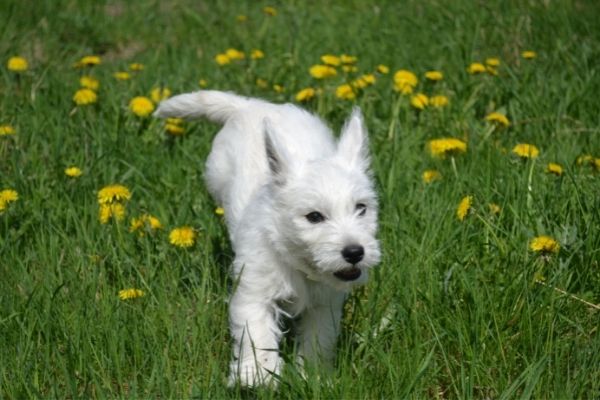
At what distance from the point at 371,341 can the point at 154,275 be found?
118 cm

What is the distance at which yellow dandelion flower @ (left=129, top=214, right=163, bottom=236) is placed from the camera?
449 centimetres

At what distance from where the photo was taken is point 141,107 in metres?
5.77

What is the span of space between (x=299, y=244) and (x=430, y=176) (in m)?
1.62

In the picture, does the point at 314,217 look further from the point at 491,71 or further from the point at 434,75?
the point at 491,71

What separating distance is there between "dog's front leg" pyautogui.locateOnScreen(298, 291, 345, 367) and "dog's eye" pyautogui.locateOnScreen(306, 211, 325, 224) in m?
0.41

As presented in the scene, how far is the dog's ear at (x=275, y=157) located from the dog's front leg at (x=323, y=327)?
1.79ft

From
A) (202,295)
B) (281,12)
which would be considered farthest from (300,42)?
(202,295)

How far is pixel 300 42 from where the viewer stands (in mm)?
7352

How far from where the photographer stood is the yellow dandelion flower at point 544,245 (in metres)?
3.91

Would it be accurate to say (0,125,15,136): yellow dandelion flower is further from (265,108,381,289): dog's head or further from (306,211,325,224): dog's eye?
(306,211,325,224): dog's eye

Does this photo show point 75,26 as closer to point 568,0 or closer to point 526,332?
point 568,0

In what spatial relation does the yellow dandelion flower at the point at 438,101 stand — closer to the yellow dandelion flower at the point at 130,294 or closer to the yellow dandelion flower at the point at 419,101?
the yellow dandelion flower at the point at 419,101

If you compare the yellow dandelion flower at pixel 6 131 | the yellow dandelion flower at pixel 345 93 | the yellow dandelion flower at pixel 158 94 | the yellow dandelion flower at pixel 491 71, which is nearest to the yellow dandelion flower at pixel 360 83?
the yellow dandelion flower at pixel 345 93

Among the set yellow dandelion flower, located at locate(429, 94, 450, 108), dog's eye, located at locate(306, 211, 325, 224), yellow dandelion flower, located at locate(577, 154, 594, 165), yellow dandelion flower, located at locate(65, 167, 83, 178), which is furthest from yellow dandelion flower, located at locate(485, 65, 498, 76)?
dog's eye, located at locate(306, 211, 325, 224)
